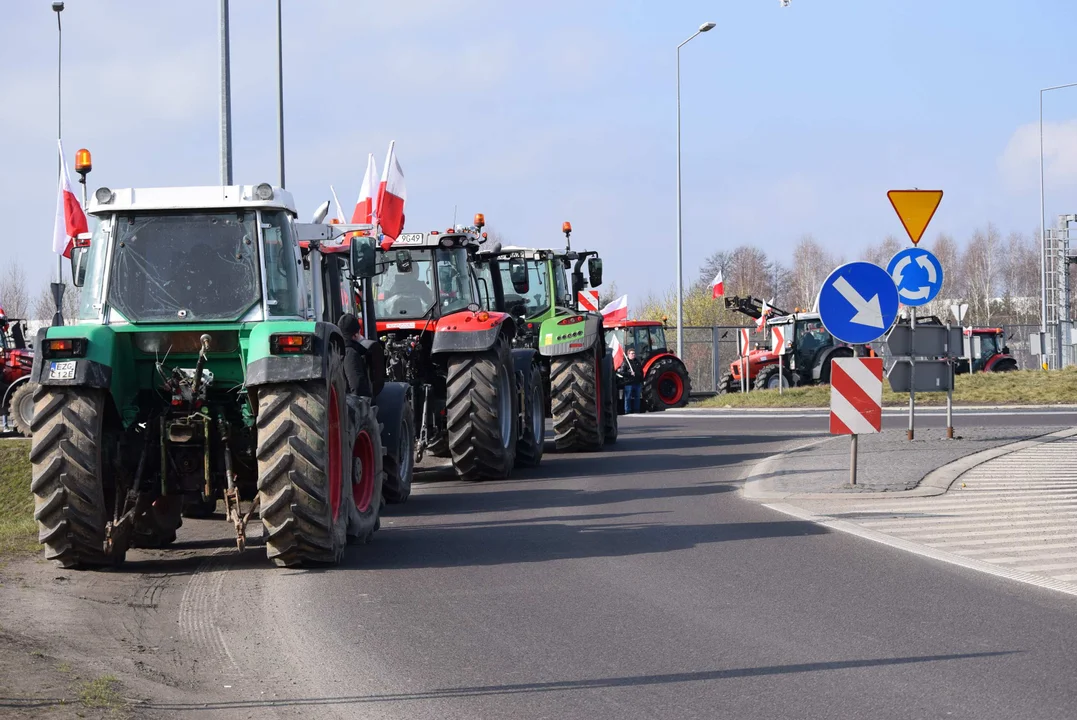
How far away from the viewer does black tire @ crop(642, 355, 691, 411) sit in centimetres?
3203

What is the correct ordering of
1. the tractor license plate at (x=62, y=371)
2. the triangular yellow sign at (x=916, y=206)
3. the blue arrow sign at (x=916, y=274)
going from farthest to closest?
the blue arrow sign at (x=916, y=274) < the triangular yellow sign at (x=916, y=206) < the tractor license plate at (x=62, y=371)

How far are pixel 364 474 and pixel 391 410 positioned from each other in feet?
7.26

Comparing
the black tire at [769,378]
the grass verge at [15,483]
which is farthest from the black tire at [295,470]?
the black tire at [769,378]

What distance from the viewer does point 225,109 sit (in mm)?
17156

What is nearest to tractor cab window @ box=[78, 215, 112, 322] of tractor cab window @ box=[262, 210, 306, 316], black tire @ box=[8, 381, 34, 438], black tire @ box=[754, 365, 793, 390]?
tractor cab window @ box=[262, 210, 306, 316]

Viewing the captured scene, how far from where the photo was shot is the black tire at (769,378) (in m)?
35.8

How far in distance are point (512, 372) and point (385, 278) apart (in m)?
1.97

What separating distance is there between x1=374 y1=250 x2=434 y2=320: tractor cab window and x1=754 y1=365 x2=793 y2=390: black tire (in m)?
21.1

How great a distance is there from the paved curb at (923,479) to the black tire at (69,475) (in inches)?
256

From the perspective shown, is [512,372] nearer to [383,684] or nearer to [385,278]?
[385,278]

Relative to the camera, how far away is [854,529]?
10438 millimetres

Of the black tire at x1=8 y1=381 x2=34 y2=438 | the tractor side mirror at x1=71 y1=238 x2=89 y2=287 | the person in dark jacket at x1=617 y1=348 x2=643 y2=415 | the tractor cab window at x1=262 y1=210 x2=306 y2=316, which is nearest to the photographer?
the tractor cab window at x1=262 y1=210 x2=306 y2=316

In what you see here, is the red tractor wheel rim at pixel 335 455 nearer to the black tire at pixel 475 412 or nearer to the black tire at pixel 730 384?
the black tire at pixel 475 412

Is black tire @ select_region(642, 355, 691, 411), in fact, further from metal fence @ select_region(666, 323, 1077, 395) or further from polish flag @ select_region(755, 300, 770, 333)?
metal fence @ select_region(666, 323, 1077, 395)
